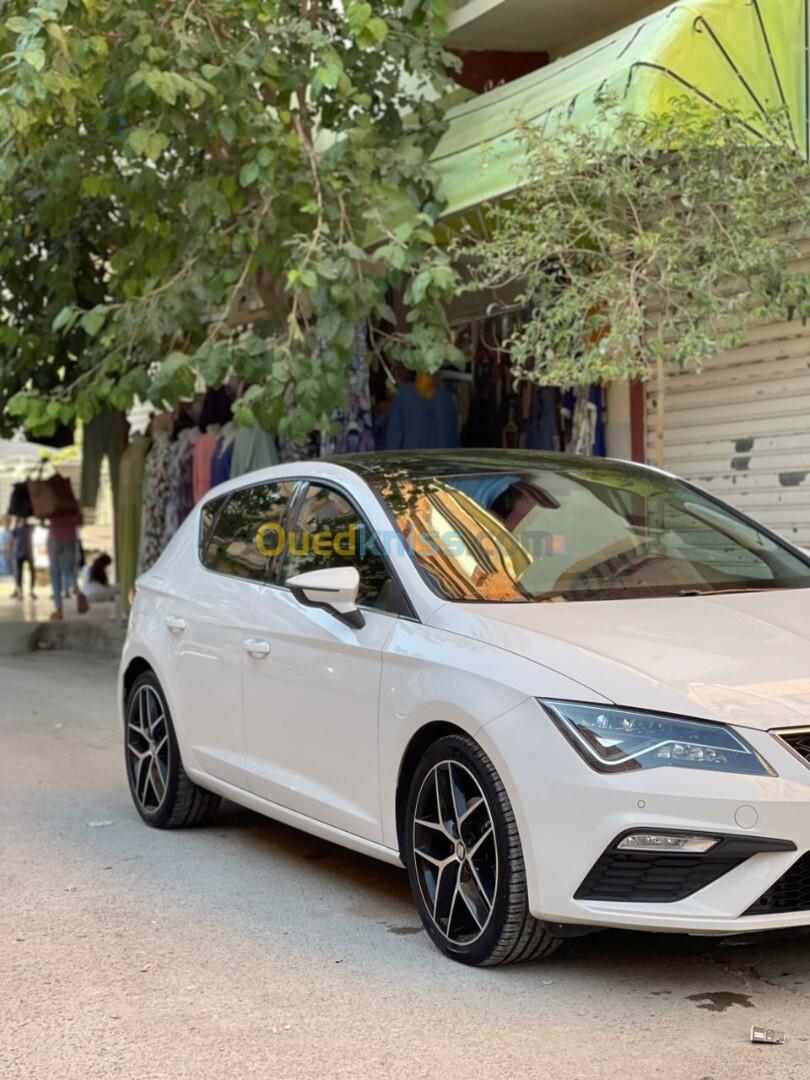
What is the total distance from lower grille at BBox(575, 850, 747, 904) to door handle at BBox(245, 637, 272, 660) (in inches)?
72.4

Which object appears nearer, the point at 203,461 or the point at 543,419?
the point at 543,419

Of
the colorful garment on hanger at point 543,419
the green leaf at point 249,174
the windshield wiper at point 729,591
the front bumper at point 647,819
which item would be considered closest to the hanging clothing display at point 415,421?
the colorful garment on hanger at point 543,419

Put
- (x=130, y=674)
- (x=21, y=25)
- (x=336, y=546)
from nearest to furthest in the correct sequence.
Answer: (x=336, y=546), (x=130, y=674), (x=21, y=25)

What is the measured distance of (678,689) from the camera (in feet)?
13.2

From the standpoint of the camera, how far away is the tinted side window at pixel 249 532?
232 inches

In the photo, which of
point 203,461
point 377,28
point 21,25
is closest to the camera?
point 21,25

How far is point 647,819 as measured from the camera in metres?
3.90

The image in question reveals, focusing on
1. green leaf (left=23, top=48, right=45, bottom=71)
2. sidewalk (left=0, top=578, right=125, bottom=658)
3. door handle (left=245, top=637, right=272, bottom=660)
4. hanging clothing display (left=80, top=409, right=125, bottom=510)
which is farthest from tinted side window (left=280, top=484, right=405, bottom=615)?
hanging clothing display (left=80, top=409, right=125, bottom=510)

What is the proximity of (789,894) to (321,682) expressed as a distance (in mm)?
1786

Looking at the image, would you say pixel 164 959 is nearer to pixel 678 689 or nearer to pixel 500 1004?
pixel 500 1004

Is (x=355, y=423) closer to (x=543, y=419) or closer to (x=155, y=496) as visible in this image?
(x=543, y=419)

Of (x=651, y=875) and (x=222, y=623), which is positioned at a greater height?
(x=222, y=623)

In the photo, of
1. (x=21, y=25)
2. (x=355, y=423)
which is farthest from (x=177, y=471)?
(x=21, y=25)

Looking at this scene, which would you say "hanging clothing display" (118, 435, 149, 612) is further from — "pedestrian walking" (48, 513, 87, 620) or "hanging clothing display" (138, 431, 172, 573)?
"pedestrian walking" (48, 513, 87, 620)
